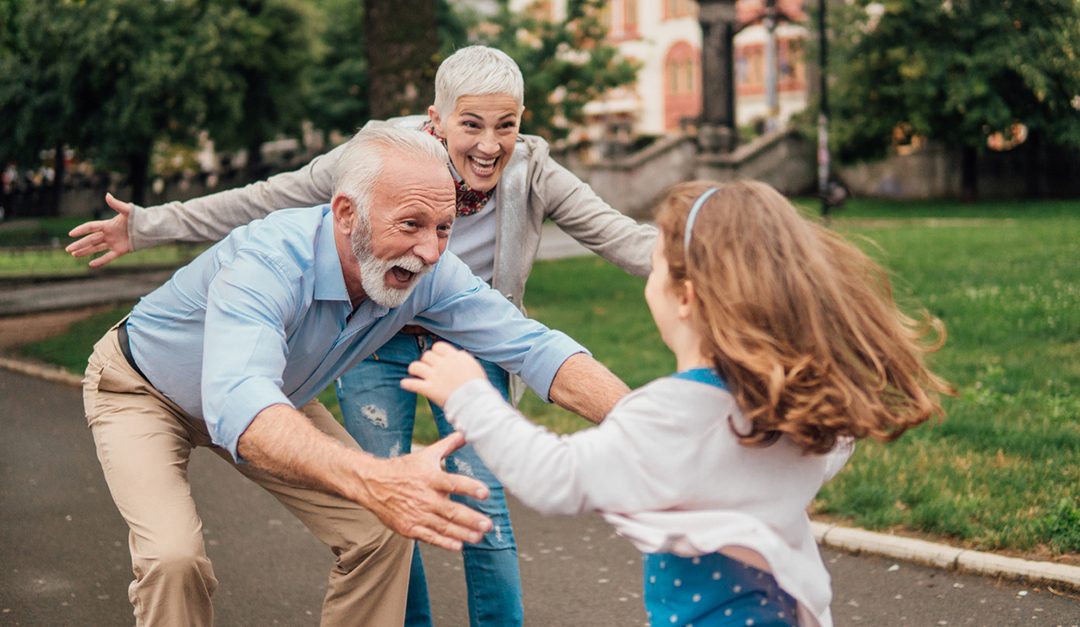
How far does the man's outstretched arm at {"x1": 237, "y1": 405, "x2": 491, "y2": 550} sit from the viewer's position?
2.75m

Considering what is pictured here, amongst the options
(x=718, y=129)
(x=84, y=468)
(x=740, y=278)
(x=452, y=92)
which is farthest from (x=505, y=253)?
Answer: (x=718, y=129)

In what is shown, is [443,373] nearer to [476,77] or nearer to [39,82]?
[476,77]

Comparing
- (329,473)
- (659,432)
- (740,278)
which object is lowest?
(329,473)

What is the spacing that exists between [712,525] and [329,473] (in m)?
0.92

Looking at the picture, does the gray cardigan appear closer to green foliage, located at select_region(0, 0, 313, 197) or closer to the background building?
green foliage, located at select_region(0, 0, 313, 197)

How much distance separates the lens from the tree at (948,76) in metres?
28.1

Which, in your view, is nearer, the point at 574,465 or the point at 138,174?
the point at 574,465

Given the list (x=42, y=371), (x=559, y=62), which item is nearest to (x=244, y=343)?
(x=42, y=371)

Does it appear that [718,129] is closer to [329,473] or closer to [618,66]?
[618,66]

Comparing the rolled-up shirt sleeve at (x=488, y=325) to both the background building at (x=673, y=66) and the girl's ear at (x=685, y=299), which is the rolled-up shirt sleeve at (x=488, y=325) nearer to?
the girl's ear at (x=685, y=299)

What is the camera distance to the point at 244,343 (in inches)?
123

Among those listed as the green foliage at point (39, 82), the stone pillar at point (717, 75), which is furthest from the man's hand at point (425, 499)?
the green foliage at point (39, 82)

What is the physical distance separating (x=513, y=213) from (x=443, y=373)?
182 cm

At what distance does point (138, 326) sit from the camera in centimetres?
382
